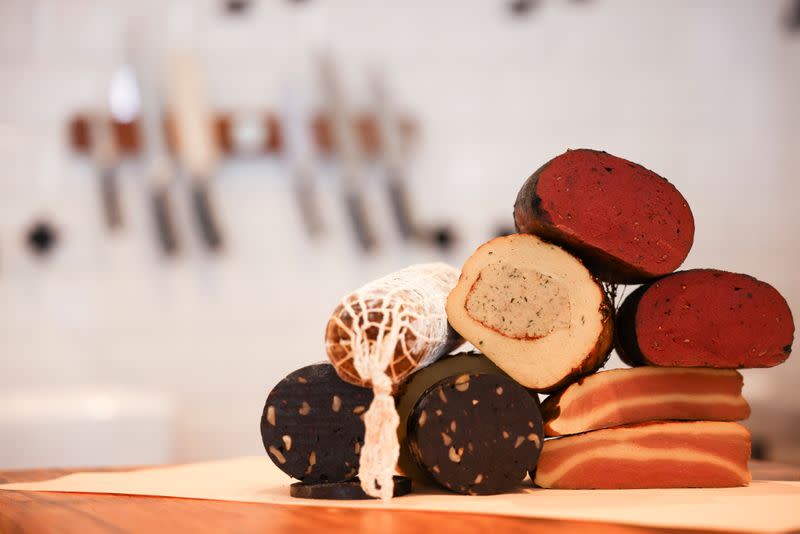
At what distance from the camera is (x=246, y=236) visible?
2045 mm

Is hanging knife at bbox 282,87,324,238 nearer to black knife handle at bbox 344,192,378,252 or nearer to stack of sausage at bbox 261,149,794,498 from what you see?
black knife handle at bbox 344,192,378,252

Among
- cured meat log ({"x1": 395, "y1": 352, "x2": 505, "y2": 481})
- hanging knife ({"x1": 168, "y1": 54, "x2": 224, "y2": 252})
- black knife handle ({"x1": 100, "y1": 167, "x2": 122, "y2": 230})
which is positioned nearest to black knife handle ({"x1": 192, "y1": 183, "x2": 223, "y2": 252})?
hanging knife ({"x1": 168, "y1": 54, "x2": 224, "y2": 252})

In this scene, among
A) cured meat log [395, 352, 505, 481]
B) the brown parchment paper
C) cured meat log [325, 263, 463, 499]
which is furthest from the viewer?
cured meat log [395, 352, 505, 481]

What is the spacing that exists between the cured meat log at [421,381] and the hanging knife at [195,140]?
3.76 feet

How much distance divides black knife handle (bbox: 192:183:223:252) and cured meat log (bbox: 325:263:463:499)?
3.86 ft

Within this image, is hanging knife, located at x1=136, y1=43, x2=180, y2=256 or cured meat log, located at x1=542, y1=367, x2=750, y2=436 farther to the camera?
hanging knife, located at x1=136, y1=43, x2=180, y2=256

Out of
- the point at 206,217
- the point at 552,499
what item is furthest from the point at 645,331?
the point at 206,217

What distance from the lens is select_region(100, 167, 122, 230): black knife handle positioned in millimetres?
1979

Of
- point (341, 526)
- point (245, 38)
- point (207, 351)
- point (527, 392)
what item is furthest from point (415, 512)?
point (245, 38)

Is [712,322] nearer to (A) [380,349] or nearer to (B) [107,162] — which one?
(A) [380,349]

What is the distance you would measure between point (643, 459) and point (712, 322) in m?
0.16

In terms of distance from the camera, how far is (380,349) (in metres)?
0.81

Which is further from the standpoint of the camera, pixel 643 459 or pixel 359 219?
pixel 359 219

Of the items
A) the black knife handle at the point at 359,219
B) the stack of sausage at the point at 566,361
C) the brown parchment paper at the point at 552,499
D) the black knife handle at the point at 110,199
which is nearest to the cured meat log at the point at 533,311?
the stack of sausage at the point at 566,361
